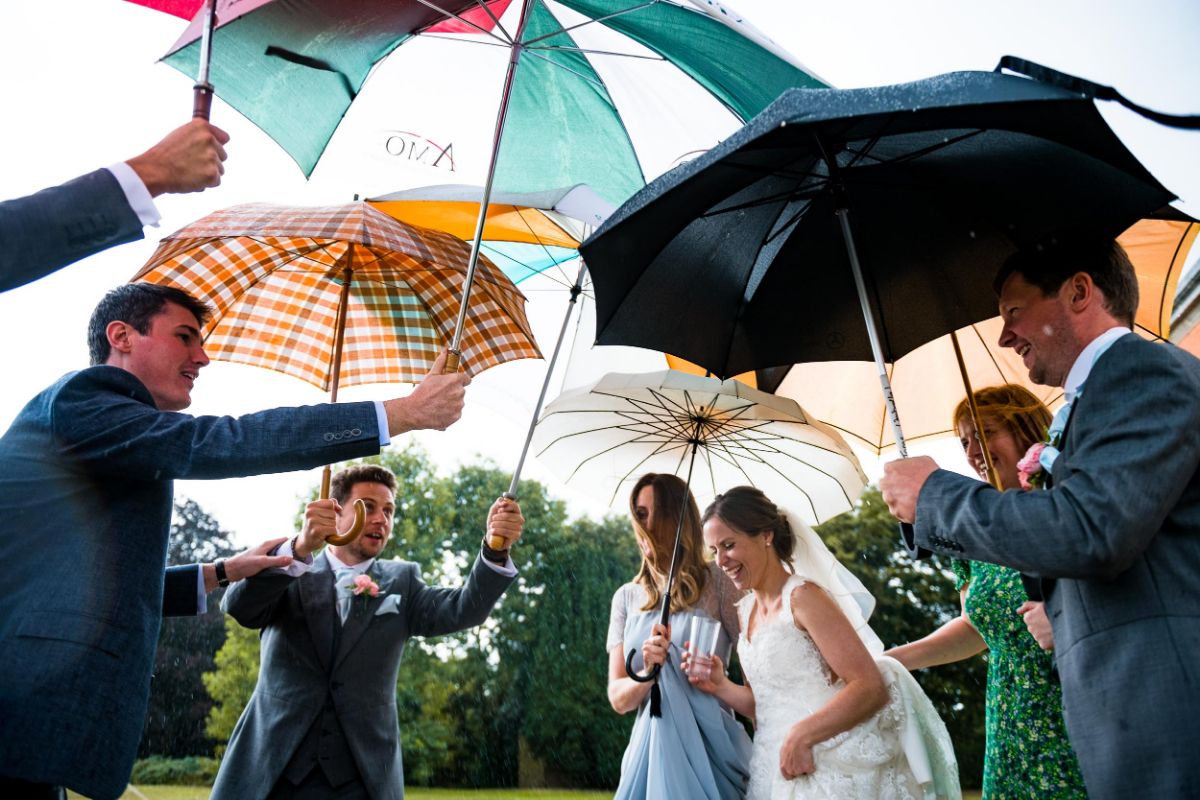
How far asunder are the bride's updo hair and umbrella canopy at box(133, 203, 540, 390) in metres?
1.14

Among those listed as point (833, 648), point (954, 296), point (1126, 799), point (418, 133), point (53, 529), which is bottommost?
point (1126, 799)

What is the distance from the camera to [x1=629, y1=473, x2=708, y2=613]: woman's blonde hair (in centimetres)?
470

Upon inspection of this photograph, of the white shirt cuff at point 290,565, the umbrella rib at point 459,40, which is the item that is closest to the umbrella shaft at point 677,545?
the white shirt cuff at point 290,565

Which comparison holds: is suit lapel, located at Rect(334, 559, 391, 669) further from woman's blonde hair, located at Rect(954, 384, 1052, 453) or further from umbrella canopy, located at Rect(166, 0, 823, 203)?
woman's blonde hair, located at Rect(954, 384, 1052, 453)

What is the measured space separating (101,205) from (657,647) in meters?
2.85

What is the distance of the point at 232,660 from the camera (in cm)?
3106

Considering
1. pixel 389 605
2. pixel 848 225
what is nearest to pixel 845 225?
pixel 848 225

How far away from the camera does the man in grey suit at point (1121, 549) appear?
1.95 m

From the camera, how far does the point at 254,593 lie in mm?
3881

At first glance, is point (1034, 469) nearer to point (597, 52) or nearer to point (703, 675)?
point (703, 675)

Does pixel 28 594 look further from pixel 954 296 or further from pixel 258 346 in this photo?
pixel 954 296

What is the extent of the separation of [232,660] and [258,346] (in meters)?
29.6

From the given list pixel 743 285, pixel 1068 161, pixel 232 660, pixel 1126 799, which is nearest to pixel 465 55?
pixel 743 285

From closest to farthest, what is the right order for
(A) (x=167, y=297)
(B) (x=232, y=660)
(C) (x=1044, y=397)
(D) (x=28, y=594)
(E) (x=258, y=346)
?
(D) (x=28, y=594), (A) (x=167, y=297), (E) (x=258, y=346), (C) (x=1044, y=397), (B) (x=232, y=660)
